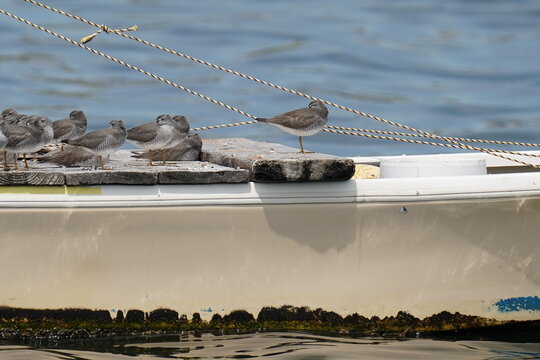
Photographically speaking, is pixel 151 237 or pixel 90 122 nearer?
pixel 151 237

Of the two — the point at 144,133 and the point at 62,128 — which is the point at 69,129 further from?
the point at 144,133

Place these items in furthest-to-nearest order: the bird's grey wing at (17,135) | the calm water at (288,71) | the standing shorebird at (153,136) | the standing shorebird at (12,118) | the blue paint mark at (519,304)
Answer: the calm water at (288,71) < the standing shorebird at (12,118) < the standing shorebird at (153,136) < the blue paint mark at (519,304) < the bird's grey wing at (17,135)

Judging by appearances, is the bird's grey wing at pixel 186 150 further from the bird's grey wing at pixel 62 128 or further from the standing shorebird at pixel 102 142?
the standing shorebird at pixel 102 142

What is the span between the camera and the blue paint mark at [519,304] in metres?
10.9

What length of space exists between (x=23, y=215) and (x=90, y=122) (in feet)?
50.2

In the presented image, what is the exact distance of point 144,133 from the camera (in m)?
11.0

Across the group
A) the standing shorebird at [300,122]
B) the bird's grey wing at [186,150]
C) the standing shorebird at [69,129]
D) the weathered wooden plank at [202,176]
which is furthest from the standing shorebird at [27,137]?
the standing shorebird at [300,122]

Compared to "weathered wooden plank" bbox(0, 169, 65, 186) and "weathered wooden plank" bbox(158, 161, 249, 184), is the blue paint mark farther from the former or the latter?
"weathered wooden plank" bbox(0, 169, 65, 186)

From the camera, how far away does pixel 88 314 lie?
10445 mm

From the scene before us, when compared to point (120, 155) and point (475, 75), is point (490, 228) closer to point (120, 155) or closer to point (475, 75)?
point (120, 155)

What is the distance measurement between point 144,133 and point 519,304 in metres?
3.30

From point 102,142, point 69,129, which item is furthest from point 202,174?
point 69,129

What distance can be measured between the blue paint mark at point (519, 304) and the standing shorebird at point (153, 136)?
294cm

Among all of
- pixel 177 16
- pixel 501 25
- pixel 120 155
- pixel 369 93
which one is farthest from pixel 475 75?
pixel 120 155
